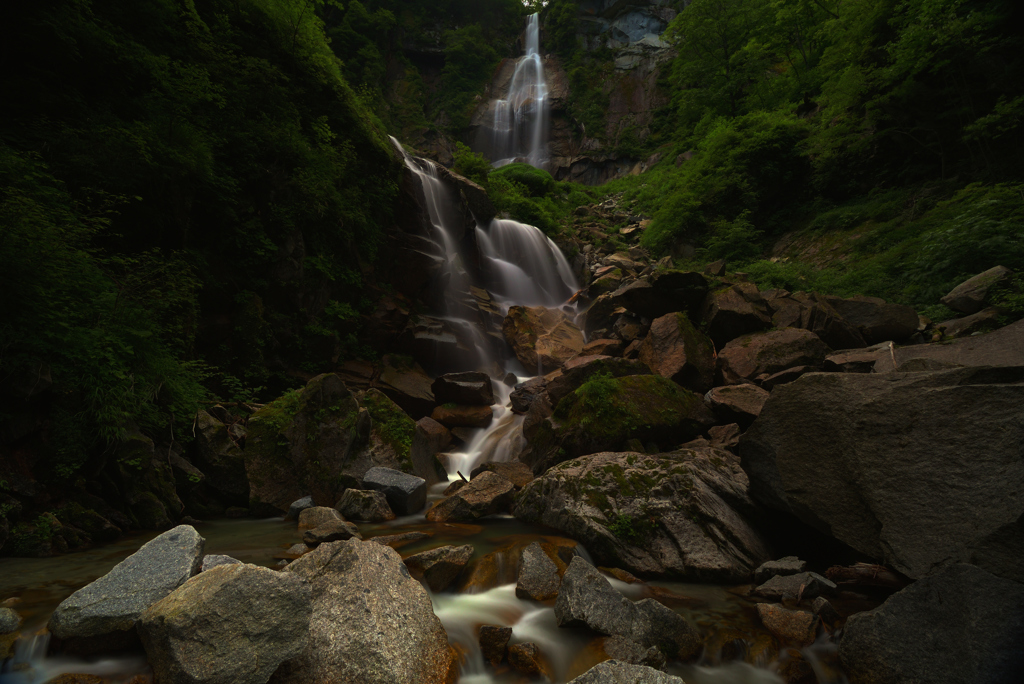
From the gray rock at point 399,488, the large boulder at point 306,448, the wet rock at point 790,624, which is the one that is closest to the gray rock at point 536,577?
the wet rock at point 790,624

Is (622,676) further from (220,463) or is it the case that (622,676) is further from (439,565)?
(220,463)

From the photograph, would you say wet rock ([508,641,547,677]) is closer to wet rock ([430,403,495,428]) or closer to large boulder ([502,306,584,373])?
wet rock ([430,403,495,428])

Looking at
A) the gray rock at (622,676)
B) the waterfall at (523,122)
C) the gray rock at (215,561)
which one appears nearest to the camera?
the gray rock at (622,676)

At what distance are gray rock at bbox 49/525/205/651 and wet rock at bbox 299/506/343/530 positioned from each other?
251cm

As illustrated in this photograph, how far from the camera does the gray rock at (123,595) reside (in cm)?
304

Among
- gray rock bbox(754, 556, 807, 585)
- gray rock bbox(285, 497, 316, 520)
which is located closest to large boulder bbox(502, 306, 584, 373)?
gray rock bbox(285, 497, 316, 520)

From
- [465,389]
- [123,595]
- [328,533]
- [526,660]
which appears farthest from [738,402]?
[123,595]

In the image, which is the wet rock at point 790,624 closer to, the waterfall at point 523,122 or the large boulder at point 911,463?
the large boulder at point 911,463

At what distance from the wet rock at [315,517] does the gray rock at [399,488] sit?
2.80ft

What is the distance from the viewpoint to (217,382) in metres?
9.66

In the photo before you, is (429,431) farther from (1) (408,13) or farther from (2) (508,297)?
(1) (408,13)

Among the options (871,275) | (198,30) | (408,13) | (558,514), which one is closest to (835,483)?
Result: (558,514)

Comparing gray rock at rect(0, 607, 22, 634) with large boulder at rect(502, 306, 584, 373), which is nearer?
gray rock at rect(0, 607, 22, 634)

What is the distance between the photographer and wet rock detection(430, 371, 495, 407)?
12.4m
